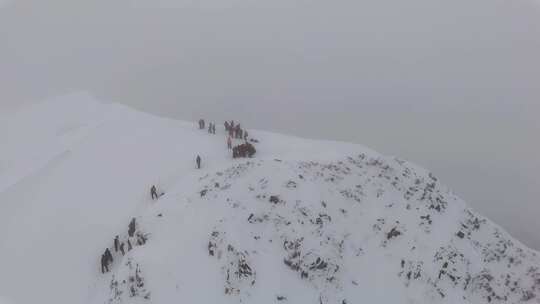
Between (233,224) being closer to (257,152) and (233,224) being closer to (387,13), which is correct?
(257,152)

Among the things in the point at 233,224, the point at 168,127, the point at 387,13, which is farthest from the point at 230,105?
the point at 387,13

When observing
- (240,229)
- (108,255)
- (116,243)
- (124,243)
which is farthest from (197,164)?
(108,255)

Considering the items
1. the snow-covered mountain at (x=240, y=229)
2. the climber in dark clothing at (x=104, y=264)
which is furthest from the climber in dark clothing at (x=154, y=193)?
the climber in dark clothing at (x=104, y=264)

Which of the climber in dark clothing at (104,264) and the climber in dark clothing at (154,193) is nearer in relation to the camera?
the climber in dark clothing at (104,264)

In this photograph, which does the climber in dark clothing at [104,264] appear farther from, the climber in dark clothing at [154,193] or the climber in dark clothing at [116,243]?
the climber in dark clothing at [154,193]

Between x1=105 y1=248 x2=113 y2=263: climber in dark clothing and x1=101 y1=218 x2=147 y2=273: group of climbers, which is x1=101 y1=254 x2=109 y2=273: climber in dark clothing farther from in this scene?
x1=105 y1=248 x2=113 y2=263: climber in dark clothing

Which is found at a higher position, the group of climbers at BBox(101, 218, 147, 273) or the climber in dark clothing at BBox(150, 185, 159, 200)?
the climber in dark clothing at BBox(150, 185, 159, 200)

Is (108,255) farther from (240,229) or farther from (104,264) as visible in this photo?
(240,229)

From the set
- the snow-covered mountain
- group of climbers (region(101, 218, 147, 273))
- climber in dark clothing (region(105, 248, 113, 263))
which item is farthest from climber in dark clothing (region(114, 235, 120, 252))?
climber in dark clothing (region(105, 248, 113, 263))

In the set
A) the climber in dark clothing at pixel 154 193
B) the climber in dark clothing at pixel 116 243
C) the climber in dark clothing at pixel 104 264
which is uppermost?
the climber in dark clothing at pixel 154 193
